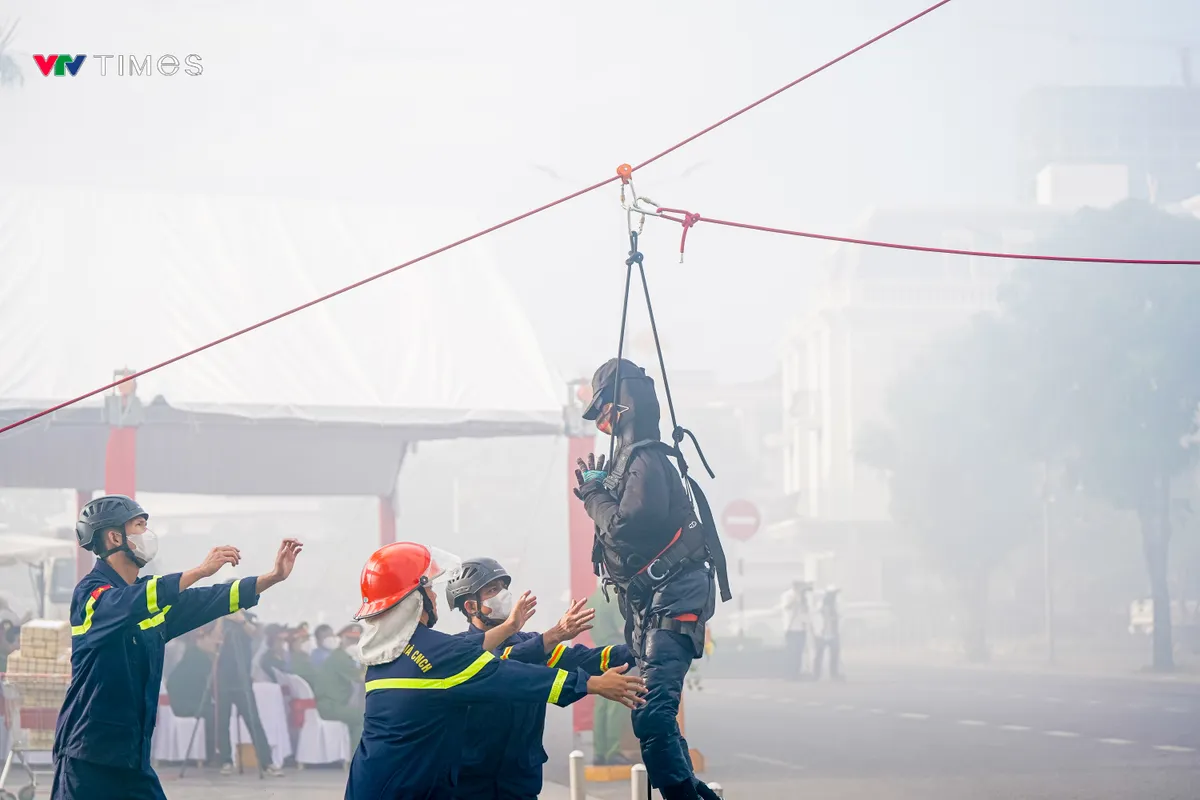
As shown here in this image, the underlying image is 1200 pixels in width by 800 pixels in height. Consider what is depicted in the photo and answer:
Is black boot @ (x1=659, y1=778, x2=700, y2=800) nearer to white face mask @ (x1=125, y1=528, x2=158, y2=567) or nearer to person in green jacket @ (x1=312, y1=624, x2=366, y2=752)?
white face mask @ (x1=125, y1=528, x2=158, y2=567)

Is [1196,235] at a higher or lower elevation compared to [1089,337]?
higher

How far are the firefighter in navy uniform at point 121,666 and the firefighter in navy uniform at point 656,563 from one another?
1.59 m

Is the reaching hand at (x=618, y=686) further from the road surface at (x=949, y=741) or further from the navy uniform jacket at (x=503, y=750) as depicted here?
the road surface at (x=949, y=741)

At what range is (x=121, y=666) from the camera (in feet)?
23.3

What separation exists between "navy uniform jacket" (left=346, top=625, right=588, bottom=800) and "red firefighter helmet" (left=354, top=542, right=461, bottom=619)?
7.6 inches

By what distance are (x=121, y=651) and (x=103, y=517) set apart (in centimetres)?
69

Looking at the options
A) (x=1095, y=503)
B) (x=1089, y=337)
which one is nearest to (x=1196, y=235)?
(x=1089, y=337)

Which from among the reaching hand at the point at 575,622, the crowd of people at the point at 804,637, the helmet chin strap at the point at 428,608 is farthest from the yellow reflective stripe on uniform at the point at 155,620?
the crowd of people at the point at 804,637

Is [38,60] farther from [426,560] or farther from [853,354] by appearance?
[853,354]

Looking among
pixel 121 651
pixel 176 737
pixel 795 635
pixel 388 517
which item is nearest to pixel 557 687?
pixel 121 651

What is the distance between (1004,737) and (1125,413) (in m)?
20.3

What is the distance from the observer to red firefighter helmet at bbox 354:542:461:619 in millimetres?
5855

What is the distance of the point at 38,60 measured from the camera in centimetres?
2455

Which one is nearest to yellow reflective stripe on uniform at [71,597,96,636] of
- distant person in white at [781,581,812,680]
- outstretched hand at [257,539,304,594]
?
outstretched hand at [257,539,304,594]
